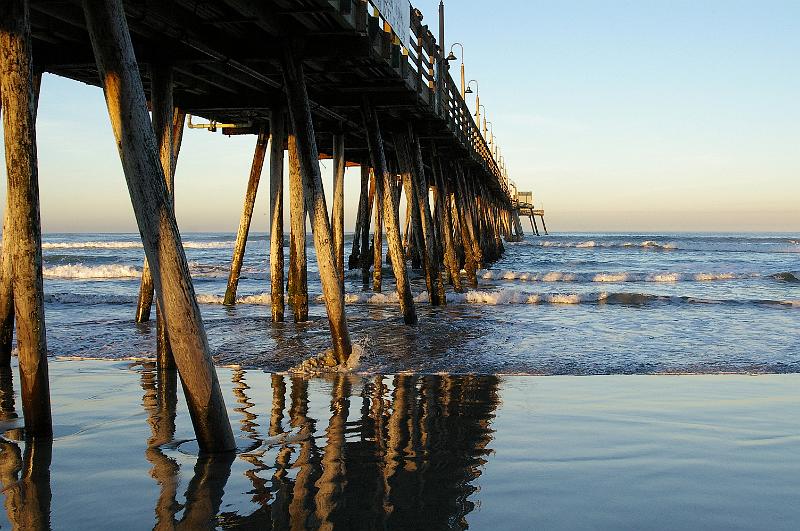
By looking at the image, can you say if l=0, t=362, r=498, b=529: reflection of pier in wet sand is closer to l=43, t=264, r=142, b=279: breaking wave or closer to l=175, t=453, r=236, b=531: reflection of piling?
l=175, t=453, r=236, b=531: reflection of piling

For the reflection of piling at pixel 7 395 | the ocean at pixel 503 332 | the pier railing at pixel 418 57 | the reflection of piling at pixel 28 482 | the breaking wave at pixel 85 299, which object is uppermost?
the pier railing at pixel 418 57

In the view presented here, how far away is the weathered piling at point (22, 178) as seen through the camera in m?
4.48

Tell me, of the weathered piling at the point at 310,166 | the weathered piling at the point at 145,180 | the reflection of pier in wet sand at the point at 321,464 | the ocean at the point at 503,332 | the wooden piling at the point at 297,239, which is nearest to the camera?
the reflection of pier in wet sand at the point at 321,464

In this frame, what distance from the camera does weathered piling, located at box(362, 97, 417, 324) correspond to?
1090 cm

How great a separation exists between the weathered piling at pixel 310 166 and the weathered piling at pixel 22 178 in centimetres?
313

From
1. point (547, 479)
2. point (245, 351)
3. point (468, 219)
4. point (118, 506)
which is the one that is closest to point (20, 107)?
point (118, 506)

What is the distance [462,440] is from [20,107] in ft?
10.9

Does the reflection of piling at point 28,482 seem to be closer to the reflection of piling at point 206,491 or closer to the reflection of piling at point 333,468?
the reflection of piling at point 206,491

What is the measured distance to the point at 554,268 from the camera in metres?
32.5

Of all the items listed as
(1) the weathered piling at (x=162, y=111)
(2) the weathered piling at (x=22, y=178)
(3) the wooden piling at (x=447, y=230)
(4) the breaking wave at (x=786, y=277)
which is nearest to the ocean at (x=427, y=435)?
(1) the weathered piling at (x=162, y=111)

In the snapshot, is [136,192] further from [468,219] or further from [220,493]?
[468,219]

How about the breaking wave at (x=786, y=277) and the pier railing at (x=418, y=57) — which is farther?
the breaking wave at (x=786, y=277)

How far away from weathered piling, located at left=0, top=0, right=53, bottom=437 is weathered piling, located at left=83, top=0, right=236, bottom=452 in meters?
0.59

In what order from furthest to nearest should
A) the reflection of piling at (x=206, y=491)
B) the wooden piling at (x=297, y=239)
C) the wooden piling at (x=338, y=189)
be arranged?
1. the wooden piling at (x=338, y=189)
2. the wooden piling at (x=297, y=239)
3. the reflection of piling at (x=206, y=491)
